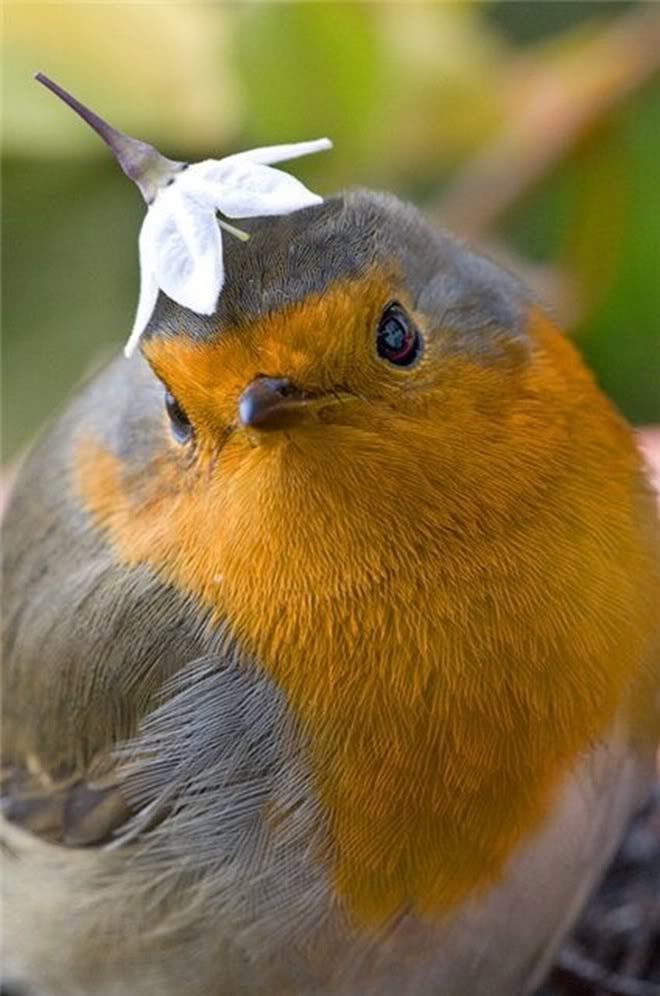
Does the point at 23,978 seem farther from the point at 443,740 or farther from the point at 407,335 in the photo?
the point at 407,335

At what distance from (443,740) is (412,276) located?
46 cm

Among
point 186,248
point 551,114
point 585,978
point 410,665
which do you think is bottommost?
point 585,978

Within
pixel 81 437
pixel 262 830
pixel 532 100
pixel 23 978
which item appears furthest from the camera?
pixel 532 100

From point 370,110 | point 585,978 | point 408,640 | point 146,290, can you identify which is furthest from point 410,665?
point 370,110

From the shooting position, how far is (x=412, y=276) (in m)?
1.68

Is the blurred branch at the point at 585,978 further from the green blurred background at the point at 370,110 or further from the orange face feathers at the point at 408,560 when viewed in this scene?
the green blurred background at the point at 370,110

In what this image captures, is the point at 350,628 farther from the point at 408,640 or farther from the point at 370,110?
the point at 370,110

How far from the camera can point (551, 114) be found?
2.78 metres

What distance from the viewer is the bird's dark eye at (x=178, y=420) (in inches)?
63.1

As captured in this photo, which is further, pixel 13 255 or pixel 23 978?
pixel 13 255

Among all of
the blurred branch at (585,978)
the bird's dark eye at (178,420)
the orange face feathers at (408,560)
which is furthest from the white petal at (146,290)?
the blurred branch at (585,978)

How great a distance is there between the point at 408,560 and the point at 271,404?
261 millimetres

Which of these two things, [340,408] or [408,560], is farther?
[408,560]

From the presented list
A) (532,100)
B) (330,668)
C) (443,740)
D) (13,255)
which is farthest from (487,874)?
(13,255)
